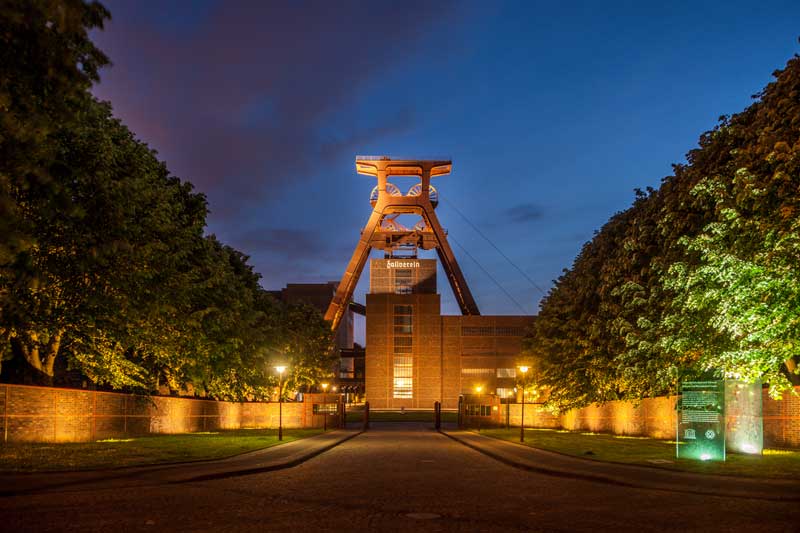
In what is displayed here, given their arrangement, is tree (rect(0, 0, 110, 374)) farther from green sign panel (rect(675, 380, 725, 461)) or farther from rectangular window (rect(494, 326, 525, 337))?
rectangular window (rect(494, 326, 525, 337))

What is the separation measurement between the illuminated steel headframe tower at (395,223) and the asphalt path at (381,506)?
126882 mm

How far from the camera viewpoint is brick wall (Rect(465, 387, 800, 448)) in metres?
28.9

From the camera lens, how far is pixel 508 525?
11.8 m

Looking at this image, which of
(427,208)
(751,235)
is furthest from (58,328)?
(427,208)

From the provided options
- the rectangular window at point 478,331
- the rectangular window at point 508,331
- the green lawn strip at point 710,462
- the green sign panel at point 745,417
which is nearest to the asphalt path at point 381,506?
the green lawn strip at point 710,462

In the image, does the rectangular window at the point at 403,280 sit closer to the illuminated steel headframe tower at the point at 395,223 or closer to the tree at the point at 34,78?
the illuminated steel headframe tower at the point at 395,223

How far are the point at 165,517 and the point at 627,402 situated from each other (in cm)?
3548

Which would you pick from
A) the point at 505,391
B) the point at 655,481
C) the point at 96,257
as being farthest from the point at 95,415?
the point at 505,391

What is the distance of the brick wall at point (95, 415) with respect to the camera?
26.4 m

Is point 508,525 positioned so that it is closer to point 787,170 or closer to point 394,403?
point 787,170

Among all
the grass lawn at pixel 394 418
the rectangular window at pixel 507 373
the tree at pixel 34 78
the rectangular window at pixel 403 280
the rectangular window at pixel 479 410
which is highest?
the rectangular window at pixel 403 280

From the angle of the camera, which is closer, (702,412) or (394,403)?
(702,412)

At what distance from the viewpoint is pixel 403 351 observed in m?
129

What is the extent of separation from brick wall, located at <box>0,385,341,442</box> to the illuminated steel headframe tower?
95.3m
